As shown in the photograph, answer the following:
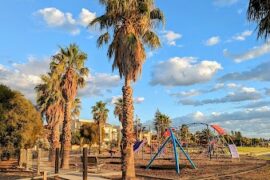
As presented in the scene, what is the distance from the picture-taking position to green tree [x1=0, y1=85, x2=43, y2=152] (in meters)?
26.8

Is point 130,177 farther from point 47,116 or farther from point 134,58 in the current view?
point 47,116

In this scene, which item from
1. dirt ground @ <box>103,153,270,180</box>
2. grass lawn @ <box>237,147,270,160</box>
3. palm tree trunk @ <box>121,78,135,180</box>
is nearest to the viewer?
palm tree trunk @ <box>121,78,135,180</box>

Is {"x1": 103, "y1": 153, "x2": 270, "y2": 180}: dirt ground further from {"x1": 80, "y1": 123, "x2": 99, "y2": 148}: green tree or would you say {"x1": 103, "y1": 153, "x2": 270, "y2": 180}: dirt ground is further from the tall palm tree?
{"x1": 80, "y1": 123, "x2": 99, "y2": 148}: green tree

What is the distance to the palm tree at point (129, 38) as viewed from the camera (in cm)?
1941

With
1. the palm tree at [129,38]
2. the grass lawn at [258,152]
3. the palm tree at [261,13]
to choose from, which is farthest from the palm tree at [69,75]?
the grass lawn at [258,152]

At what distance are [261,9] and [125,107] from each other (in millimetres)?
9690

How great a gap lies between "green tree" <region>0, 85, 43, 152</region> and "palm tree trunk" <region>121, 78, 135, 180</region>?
10936 millimetres

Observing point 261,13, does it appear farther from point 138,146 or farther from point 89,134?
point 89,134

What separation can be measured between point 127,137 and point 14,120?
36.9 ft

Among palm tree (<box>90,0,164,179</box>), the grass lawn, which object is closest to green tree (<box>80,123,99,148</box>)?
the grass lawn

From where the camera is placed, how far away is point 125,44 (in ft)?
65.6

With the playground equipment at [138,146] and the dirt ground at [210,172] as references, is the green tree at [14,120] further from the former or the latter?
the playground equipment at [138,146]

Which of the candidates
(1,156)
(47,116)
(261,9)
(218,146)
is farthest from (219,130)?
(261,9)

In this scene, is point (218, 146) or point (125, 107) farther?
point (218, 146)
